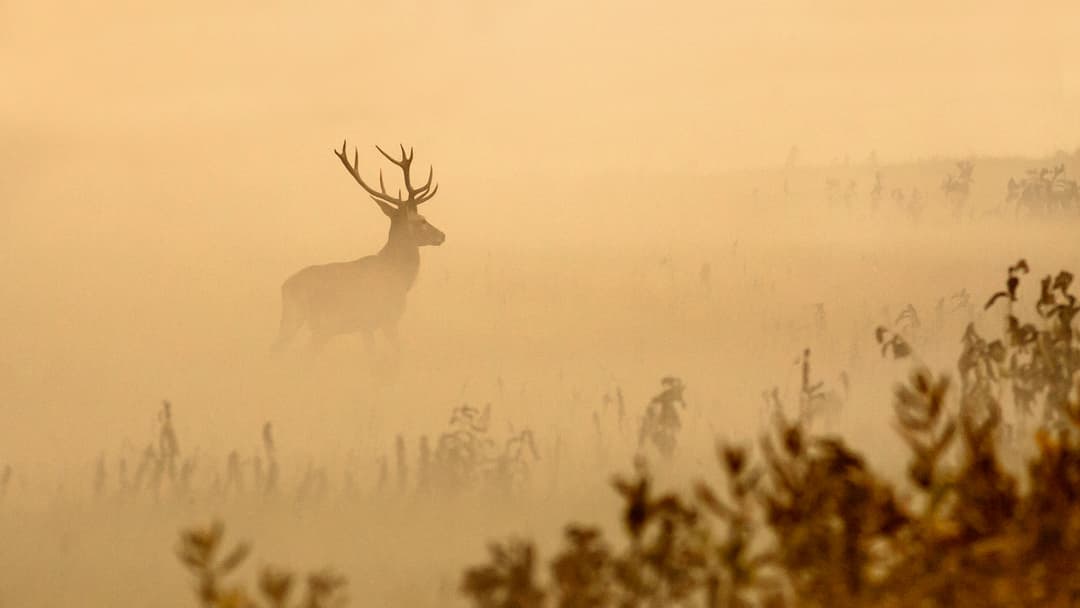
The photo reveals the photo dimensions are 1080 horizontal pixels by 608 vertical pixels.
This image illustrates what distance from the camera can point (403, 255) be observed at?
1359 centimetres

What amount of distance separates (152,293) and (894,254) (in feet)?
23.1

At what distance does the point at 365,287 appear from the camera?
13.5 meters

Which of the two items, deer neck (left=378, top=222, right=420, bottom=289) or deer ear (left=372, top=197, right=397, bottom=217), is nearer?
deer ear (left=372, top=197, right=397, bottom=217)

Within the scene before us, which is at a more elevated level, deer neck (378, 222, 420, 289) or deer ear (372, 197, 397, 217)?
deer ear (372, 197, 397, 217)

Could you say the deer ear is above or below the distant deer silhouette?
above

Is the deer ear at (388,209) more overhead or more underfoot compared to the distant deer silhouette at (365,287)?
more overhead

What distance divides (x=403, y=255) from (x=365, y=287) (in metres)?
0.39

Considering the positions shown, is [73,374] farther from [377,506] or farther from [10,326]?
[377,506]

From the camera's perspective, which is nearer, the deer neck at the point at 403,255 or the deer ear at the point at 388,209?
the deer ear at the point at 388,209

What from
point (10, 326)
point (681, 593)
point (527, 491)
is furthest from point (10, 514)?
point (10, 326)

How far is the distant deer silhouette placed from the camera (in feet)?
43.9

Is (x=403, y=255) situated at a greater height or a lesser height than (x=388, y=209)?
lesser

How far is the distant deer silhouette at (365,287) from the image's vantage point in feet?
43.9

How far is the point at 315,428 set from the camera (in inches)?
393
